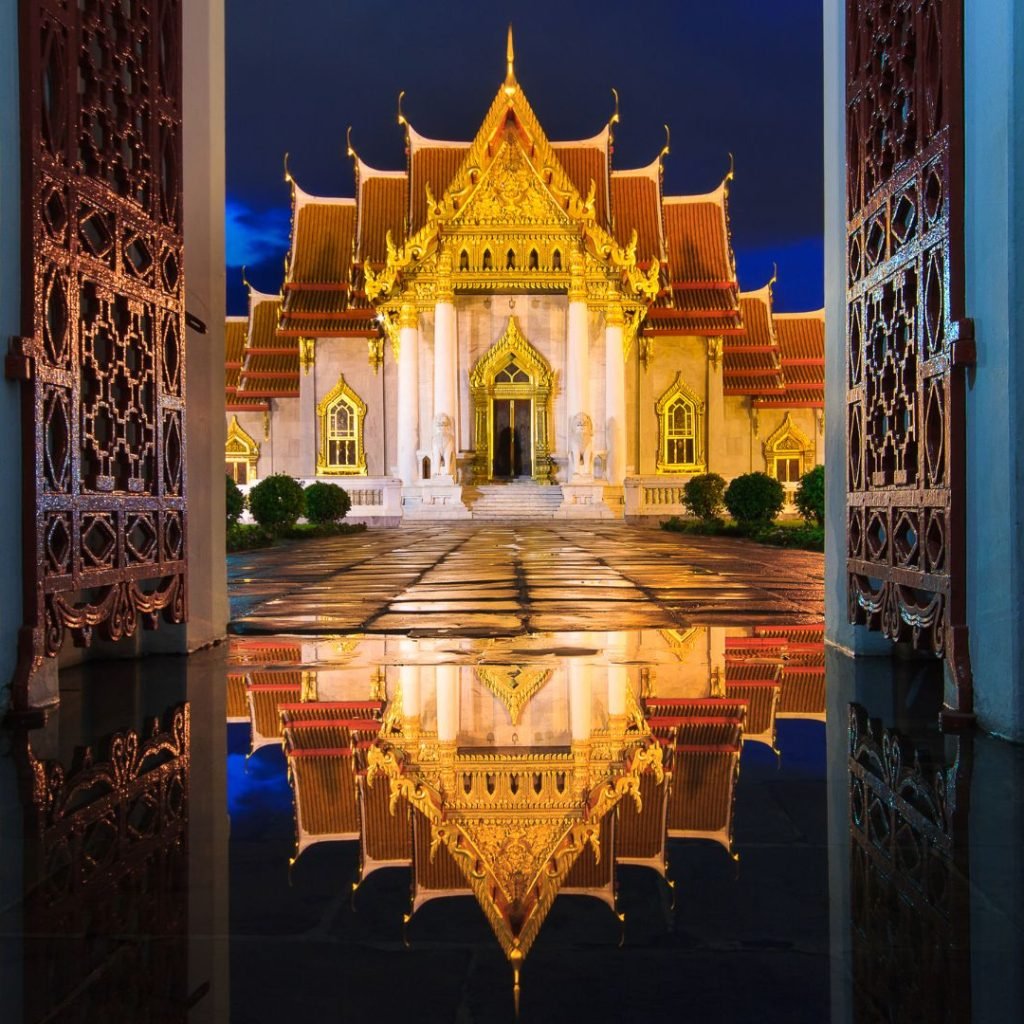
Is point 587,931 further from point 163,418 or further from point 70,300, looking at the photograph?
point 163,418

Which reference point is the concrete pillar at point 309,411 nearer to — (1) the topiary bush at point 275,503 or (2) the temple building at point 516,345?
(2) the temple building at point 516,345

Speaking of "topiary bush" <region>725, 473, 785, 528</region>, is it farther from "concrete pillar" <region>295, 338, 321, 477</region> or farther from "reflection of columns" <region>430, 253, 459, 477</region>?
"concrete pillar" <region>295, 338, 321, 477</region>

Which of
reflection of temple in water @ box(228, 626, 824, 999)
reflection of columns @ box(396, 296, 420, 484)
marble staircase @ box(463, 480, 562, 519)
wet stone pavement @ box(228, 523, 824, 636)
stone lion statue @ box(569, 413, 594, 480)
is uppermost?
reflection of columns @ box(396, 296, 420, 484)

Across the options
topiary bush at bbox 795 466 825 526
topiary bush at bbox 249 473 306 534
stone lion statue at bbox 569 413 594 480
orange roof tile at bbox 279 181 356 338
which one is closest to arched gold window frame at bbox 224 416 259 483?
orange roof tile at bbox 279 181 356 338

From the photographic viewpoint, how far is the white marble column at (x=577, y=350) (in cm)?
3148

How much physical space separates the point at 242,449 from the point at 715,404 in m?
15.2

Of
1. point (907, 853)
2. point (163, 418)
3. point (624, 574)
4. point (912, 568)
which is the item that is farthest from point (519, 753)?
point (624, 574)

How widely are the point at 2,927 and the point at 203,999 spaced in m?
0.51

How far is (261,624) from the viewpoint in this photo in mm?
7012

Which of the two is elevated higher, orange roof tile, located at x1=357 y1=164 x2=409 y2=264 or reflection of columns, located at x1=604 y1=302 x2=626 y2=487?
orange roof tile, located at x1=357 y1=164 x2=409 y2=264

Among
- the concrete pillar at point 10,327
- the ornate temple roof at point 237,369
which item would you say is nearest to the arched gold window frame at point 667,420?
the ornate temple roof at point 237,369

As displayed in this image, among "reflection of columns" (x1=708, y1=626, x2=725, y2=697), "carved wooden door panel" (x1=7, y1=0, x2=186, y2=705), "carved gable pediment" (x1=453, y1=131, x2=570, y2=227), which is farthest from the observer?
"carved gable pediment" (x1=453, y1=131, x2=570, y2=227)

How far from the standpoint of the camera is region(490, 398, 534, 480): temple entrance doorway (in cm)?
3372

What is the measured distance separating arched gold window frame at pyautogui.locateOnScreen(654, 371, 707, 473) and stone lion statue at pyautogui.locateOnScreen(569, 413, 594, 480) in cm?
420
